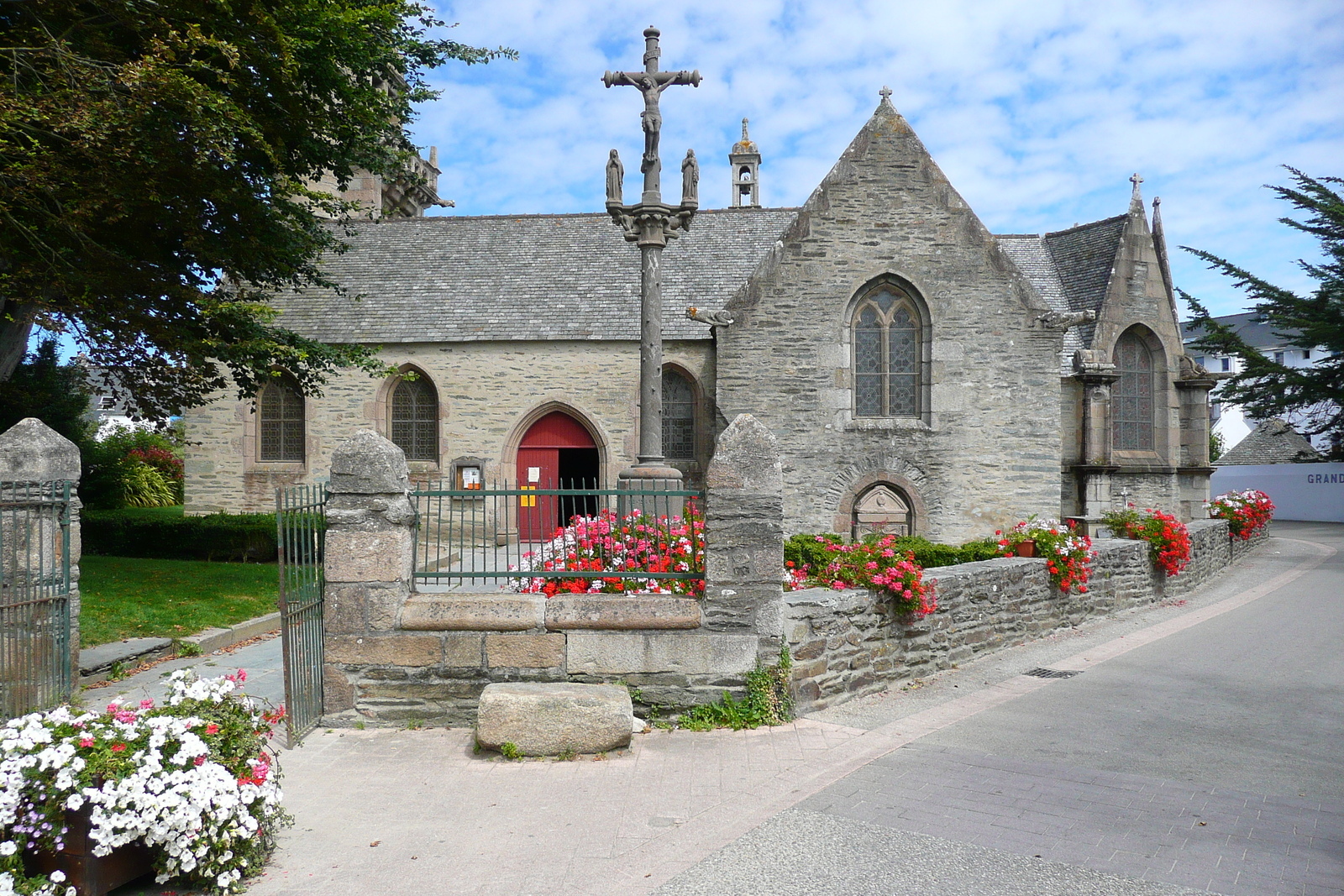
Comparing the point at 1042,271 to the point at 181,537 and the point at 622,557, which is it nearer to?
the point at 622,557

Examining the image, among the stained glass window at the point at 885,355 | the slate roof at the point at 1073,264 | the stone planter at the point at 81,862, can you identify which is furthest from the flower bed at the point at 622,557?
the slate roof at the point at 1073,264

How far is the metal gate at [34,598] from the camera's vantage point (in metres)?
6.02

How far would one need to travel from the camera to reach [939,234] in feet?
53.6

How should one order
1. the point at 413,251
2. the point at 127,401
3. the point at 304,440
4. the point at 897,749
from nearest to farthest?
the point at 897,749 → the point at 127,401 → the point at 304,440 → the point at 413,251

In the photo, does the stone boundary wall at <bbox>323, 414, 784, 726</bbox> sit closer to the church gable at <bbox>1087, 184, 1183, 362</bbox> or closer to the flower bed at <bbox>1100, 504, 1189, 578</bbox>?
the flower bed at <bbox>1100, 504, 1189, 578</bbox>

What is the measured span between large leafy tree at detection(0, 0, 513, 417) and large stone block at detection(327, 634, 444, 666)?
5.82 m

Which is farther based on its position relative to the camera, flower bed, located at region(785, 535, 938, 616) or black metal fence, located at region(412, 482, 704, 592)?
flower bed, located at region(785, 535, 938, 616)

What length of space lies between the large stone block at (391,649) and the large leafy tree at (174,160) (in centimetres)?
582

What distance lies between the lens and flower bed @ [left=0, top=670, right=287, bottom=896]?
378cm

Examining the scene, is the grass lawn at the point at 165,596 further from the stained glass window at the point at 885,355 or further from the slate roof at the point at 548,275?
the stained glass window at the point at 885,355

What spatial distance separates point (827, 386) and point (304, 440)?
38.4ft

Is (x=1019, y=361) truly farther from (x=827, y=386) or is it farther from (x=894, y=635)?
(x=894, y=635)

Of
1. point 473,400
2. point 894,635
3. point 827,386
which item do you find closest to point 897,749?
point 894,635

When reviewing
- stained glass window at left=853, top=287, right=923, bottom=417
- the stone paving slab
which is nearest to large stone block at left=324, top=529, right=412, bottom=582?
the stone paving slab
